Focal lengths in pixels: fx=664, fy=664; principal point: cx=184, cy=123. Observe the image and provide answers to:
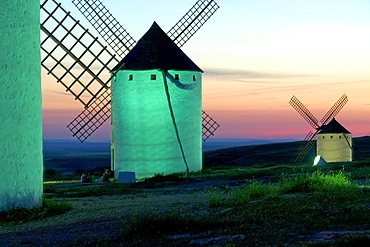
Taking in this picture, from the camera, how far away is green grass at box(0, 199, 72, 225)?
662 inches

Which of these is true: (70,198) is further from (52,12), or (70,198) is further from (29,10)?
(52,12)

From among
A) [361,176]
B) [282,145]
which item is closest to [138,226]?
[361,176]

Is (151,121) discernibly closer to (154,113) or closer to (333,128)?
(154,113)

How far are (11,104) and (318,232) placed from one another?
29.3 ft

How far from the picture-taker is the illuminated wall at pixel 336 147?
6003 centimetres

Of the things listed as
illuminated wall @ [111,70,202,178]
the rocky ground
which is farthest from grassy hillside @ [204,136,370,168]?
the rocky ground

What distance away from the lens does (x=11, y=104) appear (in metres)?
17.1

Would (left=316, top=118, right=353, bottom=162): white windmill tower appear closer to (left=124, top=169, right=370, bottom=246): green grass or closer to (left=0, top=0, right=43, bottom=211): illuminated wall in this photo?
(left=124, top=169, right=370, bottom=246): green grass

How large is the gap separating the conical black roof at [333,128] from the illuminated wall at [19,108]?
46103 millimetres

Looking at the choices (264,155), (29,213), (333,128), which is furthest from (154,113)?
(264,155)

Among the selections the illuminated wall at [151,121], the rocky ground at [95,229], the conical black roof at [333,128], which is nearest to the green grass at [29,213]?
the rocky ground at [95,229]

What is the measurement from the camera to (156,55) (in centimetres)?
3781

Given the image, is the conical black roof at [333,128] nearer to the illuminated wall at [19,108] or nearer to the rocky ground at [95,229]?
the rocky ground at [95,229]

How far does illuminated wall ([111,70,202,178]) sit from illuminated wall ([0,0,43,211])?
18494 millimetres
